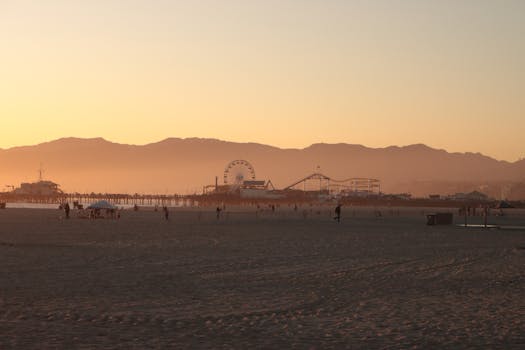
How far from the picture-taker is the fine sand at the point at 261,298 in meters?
9.94

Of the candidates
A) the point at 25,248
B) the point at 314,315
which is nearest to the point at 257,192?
the point at 25,248

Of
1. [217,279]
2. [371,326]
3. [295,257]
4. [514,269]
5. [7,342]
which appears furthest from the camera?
[295,257]

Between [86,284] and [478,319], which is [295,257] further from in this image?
[478,319]

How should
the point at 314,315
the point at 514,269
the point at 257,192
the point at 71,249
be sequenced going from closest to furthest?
the point at 314,315, the point at 514,269, the point at 71,249, the point at 257,192

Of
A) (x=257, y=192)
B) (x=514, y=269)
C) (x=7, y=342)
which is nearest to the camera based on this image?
(x=7, y=342)

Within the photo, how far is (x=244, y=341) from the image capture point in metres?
9.73

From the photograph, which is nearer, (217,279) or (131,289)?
(131,289)

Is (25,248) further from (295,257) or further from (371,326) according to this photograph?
(371,326)

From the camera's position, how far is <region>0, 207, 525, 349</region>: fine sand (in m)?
9.94

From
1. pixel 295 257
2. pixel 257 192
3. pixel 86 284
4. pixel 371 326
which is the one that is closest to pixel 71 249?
pixel 295 257

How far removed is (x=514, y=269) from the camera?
18.9 meters

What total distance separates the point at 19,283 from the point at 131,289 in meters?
2.71

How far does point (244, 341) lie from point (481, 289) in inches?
287

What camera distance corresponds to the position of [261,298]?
13688mm
